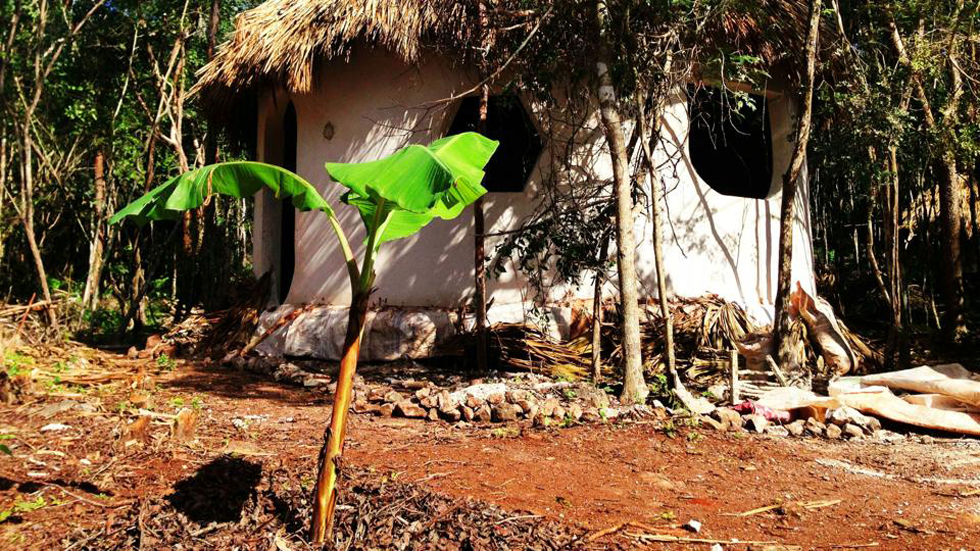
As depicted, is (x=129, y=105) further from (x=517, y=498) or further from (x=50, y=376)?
(x=517, y=498)

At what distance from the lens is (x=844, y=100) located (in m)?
6.36

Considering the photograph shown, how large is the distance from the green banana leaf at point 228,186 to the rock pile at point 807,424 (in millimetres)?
3232

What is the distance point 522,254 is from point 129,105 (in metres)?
7.73

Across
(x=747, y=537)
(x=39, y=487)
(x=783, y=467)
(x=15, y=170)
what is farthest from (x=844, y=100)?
(x=15, y=170)

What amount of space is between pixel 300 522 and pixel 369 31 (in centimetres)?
491

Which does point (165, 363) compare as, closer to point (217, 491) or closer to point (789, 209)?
point (217, 491)

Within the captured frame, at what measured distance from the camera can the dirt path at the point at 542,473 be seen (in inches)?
122

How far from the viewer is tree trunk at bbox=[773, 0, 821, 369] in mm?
6020

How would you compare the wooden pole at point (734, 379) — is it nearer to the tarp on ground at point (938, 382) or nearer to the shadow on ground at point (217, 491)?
the tarp on ground at point (938, 382)

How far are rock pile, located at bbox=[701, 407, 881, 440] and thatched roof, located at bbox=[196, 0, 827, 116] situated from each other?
3191 mm

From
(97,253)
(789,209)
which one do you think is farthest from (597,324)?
(97,253)

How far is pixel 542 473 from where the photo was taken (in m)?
3.75

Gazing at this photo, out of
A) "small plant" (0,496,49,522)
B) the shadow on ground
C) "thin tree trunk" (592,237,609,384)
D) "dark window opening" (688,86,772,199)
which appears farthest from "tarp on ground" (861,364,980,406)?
"small plant" (0,496,49,522)

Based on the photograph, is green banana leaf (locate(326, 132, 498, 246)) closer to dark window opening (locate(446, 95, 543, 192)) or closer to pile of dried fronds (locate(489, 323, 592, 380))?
pile of dried fronds (locate(489, 323, 592, 380))
